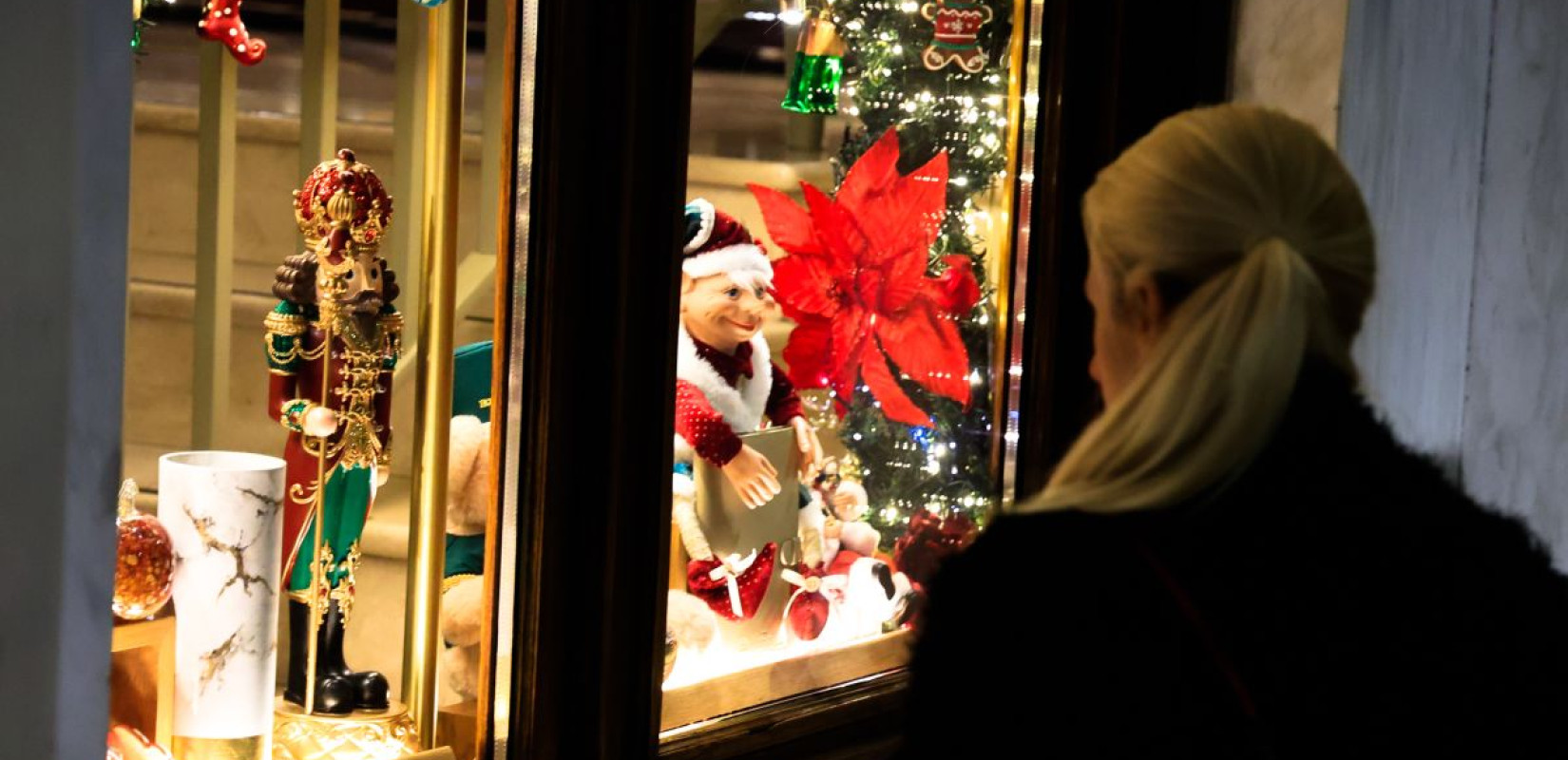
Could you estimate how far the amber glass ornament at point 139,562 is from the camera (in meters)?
1.63

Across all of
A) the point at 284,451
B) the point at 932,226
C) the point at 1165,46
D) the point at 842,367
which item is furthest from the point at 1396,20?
the point at 284,451

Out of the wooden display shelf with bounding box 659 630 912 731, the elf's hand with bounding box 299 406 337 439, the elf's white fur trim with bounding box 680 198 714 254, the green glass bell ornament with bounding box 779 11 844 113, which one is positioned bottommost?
the wooden display shelf with bounding box 659 630 912 731

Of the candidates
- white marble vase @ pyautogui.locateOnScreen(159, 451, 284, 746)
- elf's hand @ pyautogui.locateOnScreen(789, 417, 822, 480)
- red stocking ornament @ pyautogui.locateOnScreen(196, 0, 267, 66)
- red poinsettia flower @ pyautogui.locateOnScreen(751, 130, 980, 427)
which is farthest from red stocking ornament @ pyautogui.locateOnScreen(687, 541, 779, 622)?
red stocking ornament @ pyautogui.locateOnScreen(196, 0, 267, 66)

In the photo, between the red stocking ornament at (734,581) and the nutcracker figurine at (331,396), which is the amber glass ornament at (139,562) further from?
the red stocking ornament at (734,581)

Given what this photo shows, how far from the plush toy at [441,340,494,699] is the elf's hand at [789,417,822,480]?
23.3 inches

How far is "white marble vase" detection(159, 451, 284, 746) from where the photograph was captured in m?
1.69

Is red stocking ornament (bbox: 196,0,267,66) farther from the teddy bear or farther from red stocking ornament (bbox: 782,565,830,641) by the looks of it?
red stocking ornament (bbox: 782,565,830,641)

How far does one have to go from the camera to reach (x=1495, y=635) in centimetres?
95

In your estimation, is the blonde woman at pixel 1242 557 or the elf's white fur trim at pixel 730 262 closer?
the blonde woman at pixel 1242 557

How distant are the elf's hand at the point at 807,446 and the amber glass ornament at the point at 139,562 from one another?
97 cm

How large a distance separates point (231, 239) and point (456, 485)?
0.36 m

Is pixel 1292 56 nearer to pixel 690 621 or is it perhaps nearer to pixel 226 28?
pixel 690 621

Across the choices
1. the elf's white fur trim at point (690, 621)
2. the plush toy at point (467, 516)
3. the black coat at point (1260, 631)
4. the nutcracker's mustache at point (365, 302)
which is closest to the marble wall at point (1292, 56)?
the elf's white fur trim at point (690, 621)

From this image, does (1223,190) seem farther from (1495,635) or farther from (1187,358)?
(1495,635)
